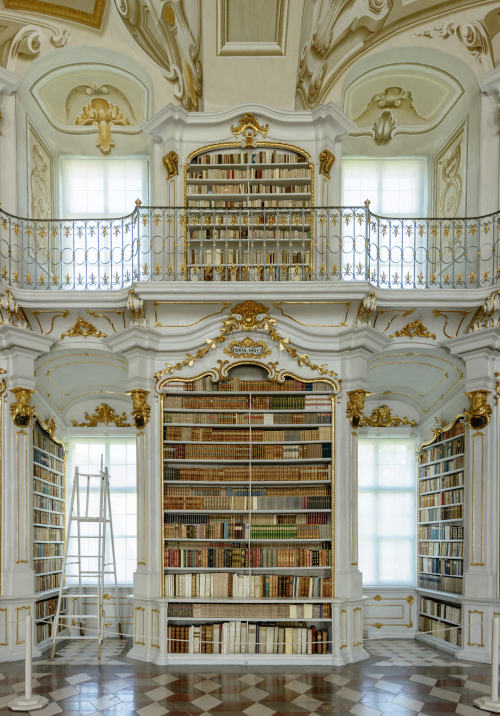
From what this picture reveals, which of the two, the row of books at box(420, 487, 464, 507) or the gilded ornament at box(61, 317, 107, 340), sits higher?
the gilded ornament at box(61, 317, 107, 340)

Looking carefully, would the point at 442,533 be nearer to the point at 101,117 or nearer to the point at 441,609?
the point at 441,609

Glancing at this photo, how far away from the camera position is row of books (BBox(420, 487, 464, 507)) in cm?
720

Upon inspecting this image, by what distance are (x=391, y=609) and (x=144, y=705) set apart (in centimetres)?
401

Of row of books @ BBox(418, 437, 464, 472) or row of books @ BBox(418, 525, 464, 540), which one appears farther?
row of books @ BBox(418, 437, 464, 472)

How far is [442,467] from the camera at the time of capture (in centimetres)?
771

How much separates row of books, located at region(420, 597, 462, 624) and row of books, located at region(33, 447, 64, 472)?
4832 millimetres

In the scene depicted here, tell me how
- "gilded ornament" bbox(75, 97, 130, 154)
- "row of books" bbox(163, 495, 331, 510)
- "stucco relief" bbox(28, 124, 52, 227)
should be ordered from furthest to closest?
"gilded ornament" bbox(75, 97, 130, 154), "stucco relief" bbox(28, 124, 52, 227), "row of books" bbox(163, 495, 331, 510)

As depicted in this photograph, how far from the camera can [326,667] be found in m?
6.05

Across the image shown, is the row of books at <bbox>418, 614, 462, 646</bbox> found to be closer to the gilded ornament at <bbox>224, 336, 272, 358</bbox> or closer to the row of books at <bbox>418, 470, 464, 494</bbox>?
the row of books at <bbox>418, 470, 464, 494</bbox>

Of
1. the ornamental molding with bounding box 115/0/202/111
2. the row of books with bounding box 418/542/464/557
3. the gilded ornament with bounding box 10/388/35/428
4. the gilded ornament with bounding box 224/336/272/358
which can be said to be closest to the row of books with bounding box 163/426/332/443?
the gilded ornament with bounding box 224/336/272/358

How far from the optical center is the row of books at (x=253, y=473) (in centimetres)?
650

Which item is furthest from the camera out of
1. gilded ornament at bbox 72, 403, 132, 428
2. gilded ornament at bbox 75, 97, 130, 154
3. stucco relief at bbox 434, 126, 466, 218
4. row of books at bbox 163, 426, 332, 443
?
gilded ornament at bbox 72, 403, 132, 428

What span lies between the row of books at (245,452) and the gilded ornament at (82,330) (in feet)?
4.71

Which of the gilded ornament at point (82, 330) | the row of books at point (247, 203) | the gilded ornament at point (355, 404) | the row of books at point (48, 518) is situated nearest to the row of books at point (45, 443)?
the row of books at point (48, 518)
